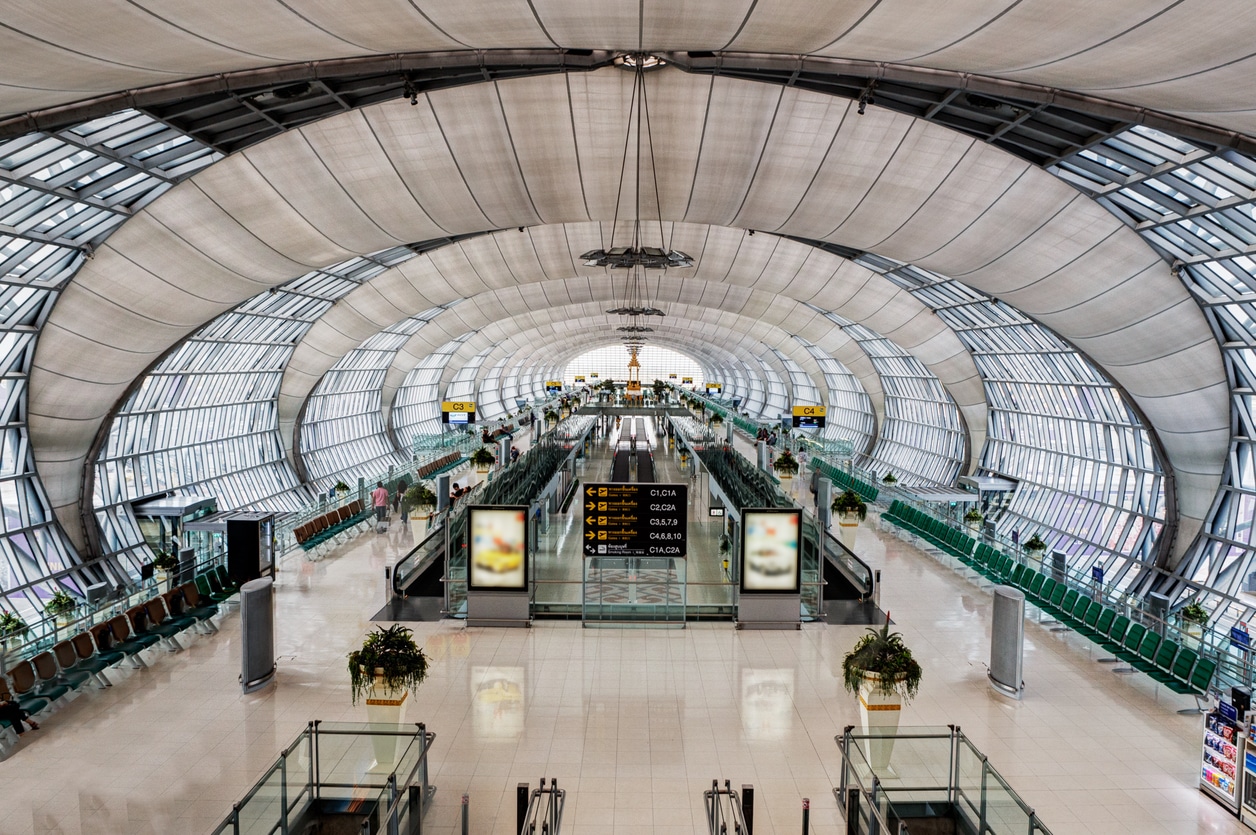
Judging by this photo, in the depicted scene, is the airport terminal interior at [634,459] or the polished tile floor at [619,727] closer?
the polished tile floor at [619,727]

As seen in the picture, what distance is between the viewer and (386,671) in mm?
9406

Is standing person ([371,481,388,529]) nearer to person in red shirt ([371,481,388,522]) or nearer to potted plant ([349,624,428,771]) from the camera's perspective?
person in red shirt ([371,481,388,522])

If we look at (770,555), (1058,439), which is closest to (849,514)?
(770,555)

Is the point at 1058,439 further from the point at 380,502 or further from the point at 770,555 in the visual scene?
the point at 380,502

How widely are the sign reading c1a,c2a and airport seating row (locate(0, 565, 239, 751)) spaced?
6884 mm

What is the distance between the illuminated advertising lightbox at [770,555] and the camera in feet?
49.2

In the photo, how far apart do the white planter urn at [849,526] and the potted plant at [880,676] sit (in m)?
12.5

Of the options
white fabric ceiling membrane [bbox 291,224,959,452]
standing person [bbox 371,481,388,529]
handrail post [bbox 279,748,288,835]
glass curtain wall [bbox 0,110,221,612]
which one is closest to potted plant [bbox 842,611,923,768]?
handrail post [bbox 279,748,288,835]

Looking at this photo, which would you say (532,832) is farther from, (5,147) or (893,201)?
(893,201)

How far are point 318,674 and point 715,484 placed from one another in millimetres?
16906

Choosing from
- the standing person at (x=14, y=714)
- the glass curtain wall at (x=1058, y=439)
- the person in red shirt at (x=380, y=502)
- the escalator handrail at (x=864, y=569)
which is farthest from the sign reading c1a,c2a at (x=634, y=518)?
the glass curtain wall at (x=1058, y=439)

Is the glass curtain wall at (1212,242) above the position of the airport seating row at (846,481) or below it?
above

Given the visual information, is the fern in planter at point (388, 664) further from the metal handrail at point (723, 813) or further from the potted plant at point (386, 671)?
the metal handrail at point (723, 813)

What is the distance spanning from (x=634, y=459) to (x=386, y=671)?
26.7 meters
